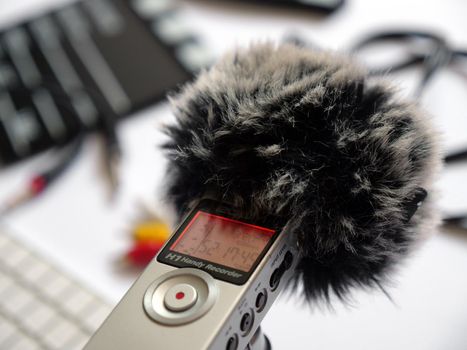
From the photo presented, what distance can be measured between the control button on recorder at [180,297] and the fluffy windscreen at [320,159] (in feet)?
0.18

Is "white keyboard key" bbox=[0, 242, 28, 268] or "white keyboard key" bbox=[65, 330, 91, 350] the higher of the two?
"white keyboard key" bbox=[0, 242, 28, 268]

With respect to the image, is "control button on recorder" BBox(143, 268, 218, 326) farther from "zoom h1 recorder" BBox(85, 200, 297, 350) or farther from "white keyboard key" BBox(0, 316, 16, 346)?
"white keyboard key" BBox(0, 316, 16, 346)

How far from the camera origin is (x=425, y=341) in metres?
0.35

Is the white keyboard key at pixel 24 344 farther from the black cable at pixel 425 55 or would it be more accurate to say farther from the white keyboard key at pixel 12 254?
the black cable at pixel 425 55

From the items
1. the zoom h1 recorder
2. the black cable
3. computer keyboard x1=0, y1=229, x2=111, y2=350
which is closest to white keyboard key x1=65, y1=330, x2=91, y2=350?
computer keyboard x1=0, y1=229, x2=111, y2=350

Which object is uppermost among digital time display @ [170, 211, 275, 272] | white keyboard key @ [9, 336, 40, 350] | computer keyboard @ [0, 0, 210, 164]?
computer keyboard @ [0, 0, 210, 164]

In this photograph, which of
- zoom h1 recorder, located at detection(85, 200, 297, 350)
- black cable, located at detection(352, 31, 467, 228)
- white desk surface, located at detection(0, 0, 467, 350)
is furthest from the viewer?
black cable, located at detection(352, 31, 467, 228)

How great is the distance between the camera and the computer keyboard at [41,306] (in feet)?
1.26

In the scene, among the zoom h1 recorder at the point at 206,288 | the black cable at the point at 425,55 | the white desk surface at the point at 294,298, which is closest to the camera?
the zoom h1 recorder at the point at 206,288

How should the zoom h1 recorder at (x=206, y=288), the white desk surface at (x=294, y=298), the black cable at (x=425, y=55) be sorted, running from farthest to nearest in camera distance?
the black cable at (x=425, y=55) → the white desk surface at (x=294, y=298) → the zoom h1 recorder at (x=206, y=288)

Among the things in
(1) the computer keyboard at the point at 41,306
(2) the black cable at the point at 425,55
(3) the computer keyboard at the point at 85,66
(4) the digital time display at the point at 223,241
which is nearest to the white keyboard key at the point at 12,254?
(1) the computer keyboard at the point at 41,306

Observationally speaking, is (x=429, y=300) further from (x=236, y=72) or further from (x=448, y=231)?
(x=236, y=72)

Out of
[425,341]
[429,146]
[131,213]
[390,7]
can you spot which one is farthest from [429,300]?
[390,7]

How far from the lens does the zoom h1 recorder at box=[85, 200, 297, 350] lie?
0.25m
